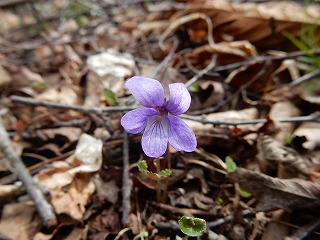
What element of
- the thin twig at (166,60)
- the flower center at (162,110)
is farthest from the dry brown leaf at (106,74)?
the flower center at (162,110)

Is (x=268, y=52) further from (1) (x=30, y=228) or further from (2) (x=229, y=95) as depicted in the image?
(1) (x=30, y=228)

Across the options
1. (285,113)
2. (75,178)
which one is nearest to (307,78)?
(285,113)

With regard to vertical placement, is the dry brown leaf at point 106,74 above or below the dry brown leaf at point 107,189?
above

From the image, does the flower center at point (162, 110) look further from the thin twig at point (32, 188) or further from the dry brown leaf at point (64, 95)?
the dry brown leaf at point (64, 95)

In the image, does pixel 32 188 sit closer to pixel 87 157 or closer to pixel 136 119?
pixel 87 157

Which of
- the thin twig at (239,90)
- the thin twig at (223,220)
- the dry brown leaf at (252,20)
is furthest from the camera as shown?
the dry brown leaf at (252,20)

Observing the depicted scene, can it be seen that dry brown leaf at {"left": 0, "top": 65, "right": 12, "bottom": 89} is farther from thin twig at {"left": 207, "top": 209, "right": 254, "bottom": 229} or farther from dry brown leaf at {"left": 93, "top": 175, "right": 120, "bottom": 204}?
thin twig at {"left": 207, "top": 209, "right": 254, "bottom": 229}
